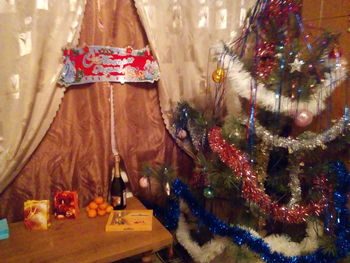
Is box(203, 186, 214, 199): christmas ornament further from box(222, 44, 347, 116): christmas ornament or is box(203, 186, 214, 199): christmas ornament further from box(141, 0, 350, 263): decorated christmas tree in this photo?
box(222, 44, 347, 116): christmas ornament

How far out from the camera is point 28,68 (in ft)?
3.72

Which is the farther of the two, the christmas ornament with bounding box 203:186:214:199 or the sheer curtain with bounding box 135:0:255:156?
the sheer curtain with bounding box 135:0:255:156

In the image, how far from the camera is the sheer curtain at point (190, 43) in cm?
140

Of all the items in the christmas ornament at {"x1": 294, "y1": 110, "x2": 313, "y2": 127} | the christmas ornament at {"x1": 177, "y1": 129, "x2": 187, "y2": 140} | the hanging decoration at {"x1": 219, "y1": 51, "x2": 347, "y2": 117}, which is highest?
the hanging decoration at {"x1": 219, "y1": 51, "x2": 347, "y2": 117}

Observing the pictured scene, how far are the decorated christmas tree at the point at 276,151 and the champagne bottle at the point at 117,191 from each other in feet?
0.92

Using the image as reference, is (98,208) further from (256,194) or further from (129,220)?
(256,194)

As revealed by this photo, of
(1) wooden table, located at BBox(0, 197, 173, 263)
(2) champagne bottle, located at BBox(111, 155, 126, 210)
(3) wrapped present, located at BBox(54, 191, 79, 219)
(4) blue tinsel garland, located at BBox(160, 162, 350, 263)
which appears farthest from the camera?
(2) champagne bottle, located at BBox(111, 155, 126, 210)

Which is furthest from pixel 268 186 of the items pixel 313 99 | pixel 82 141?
pixel 82 141

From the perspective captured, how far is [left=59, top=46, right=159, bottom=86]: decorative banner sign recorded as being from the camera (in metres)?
1.22

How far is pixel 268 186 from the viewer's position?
138 cm

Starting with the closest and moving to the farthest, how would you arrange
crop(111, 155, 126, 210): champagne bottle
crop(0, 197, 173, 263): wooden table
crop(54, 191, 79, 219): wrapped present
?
crop(0, 197, 173, 263): wooden table
crop(54, 191, 79, 219): wrapped present
crop(111, 155, 126, 210): champagne bottle

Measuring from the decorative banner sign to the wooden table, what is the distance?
2.20ft

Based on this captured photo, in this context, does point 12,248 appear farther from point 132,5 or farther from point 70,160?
point 132,5

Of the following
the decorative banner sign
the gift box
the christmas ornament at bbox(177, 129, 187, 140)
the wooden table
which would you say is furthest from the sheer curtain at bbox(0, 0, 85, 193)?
the christmas ornament at bbox(177, 129, 187, 140)
